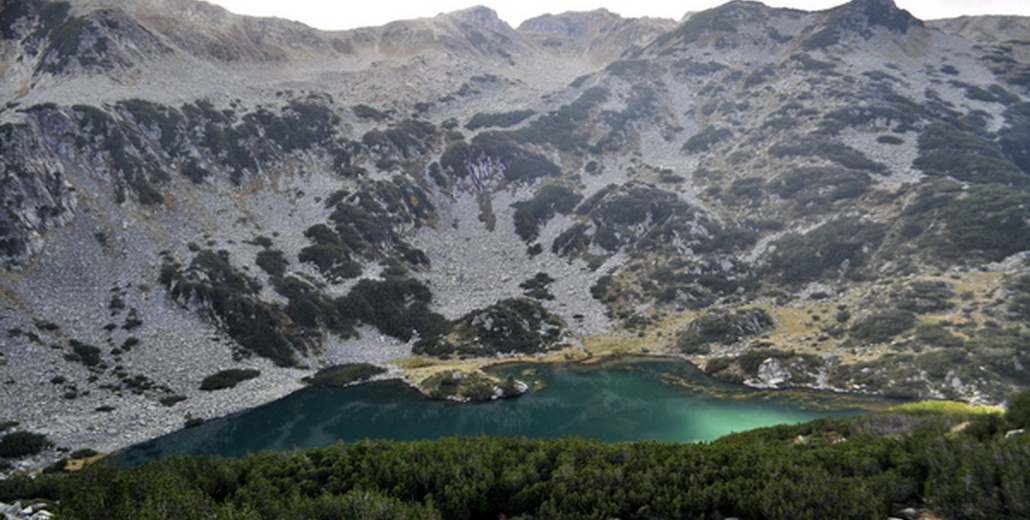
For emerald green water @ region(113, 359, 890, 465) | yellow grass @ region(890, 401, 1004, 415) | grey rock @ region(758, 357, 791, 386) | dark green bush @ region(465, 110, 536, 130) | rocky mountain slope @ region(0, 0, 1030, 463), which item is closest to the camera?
yellow grass @ region(890, 401, 1004, 415)

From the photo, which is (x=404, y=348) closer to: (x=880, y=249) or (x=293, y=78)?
(x=880, y=249)

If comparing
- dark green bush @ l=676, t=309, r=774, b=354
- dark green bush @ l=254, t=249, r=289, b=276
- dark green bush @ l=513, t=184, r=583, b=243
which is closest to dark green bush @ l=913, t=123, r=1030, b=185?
dark green bush @ l=676, t=309, r=774, b=354

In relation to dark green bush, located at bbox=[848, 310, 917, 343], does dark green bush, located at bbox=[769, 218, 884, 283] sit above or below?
above

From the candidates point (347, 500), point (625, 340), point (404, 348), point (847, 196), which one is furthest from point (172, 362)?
point (847, 196)

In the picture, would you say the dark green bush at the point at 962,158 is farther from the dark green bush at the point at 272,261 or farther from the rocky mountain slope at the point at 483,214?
the dark green bush at the point at 272,261

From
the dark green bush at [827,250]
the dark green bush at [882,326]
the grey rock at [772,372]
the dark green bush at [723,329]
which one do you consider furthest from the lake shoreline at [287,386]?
the dark green bush at [827,250]

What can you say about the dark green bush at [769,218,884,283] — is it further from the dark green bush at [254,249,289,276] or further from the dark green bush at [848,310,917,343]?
the dark green bush at [254,249,289,276]
